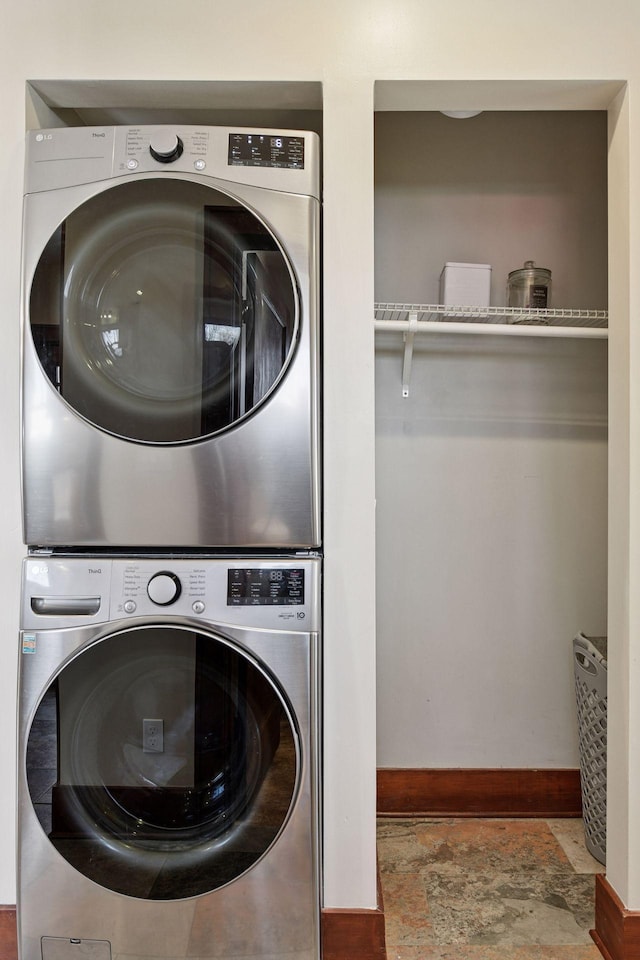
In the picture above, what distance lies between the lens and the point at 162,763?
1459 mm

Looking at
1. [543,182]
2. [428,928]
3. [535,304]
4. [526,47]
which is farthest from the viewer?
[543,182]

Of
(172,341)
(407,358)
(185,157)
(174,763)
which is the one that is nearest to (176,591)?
(174,763)

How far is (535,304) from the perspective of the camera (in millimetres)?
2029

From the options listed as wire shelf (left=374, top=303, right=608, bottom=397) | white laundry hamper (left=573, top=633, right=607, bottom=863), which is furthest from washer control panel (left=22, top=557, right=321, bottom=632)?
white laundry hamper (left=573, top=633, right=607, bottom=863)

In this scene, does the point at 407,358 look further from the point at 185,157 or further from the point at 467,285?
the point at 185,157

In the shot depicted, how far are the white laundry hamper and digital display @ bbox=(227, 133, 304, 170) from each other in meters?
1.55

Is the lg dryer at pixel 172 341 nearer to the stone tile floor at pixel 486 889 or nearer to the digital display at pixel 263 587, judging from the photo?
the digital display at pixel 263 587

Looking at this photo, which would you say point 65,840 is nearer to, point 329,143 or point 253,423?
point 253,423

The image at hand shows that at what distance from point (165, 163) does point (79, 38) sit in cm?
42

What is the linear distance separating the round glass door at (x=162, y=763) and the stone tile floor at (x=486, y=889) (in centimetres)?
57

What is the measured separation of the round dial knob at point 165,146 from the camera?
4.86 ft

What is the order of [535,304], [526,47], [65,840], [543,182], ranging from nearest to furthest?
[65,840] → [526,47] → [535,304] → [543,182]

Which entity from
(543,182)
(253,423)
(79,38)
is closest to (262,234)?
(253,423)

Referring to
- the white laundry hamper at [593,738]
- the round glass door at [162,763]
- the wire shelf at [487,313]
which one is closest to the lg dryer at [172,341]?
the round glass door at [162,763]
